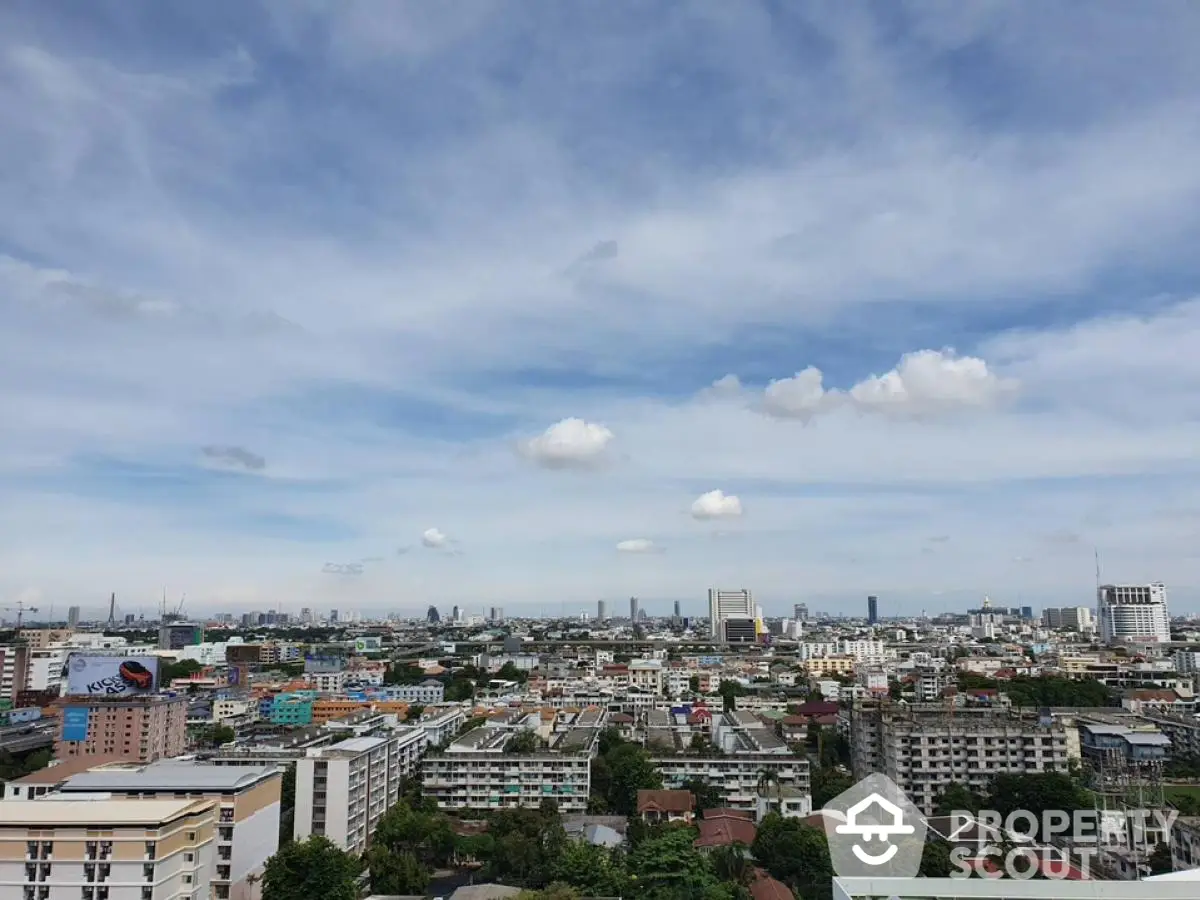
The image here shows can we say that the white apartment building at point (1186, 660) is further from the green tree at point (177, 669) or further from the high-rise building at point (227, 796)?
the green tree at point (177, 669)

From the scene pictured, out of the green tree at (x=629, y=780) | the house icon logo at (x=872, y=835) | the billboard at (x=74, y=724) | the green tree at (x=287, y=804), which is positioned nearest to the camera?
the house icon logo at (x=872, y=835)

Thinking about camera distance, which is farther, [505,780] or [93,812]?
[505,780]

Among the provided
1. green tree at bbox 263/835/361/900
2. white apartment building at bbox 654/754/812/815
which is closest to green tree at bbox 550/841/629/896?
green tree at bbox 263/835/361/900

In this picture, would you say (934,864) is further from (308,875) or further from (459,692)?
(459,692)

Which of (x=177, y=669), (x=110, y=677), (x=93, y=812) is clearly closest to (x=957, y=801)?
(x=93, y=812)

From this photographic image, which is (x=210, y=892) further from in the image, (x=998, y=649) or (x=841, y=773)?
(x=998, y=649)

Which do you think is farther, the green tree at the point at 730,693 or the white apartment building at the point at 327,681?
the white apartment building at the point at 327,681

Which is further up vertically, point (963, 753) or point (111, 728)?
point (963, 753)

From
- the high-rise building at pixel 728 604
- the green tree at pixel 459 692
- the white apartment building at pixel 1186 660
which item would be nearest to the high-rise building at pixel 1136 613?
the white apartment building at pixel 1186 660
